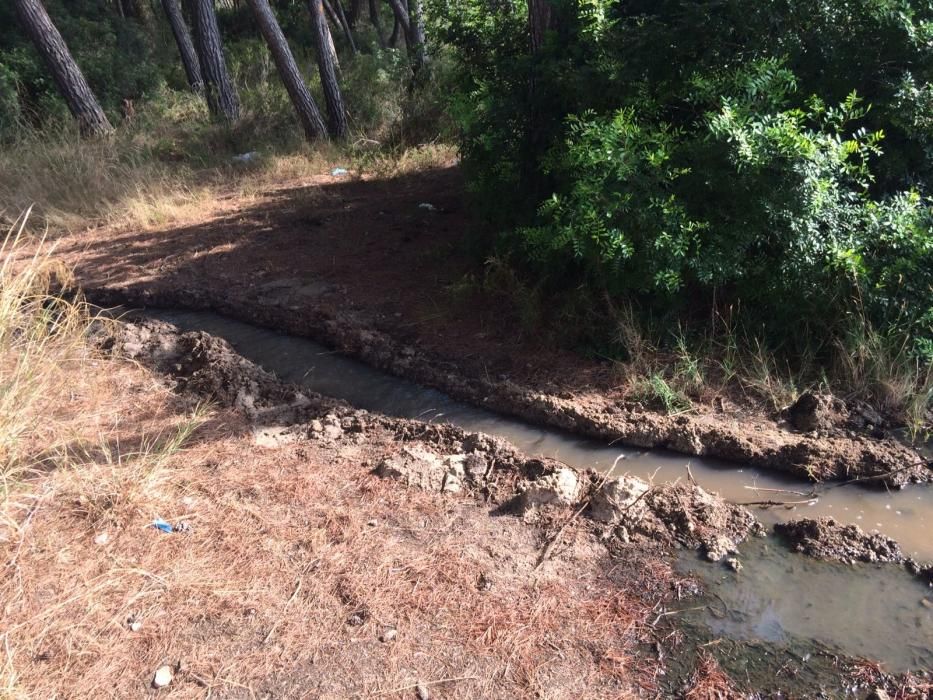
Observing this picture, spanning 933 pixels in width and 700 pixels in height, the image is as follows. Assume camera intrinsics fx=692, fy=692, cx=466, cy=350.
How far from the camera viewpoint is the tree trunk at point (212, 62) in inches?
486

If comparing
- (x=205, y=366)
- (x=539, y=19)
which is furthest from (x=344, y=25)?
(x=205, y=366)

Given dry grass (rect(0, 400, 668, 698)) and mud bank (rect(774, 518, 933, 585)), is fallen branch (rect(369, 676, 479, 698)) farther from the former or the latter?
mud bank (rect(774, 518, 933, 585))

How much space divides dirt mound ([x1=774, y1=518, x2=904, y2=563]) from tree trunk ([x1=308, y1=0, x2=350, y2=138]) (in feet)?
33.1

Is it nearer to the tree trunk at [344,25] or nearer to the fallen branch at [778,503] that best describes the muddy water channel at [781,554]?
the fallen branch at [778,503]

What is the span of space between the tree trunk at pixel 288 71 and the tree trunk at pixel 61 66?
309 centimetres

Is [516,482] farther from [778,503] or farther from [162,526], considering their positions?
[162,526]

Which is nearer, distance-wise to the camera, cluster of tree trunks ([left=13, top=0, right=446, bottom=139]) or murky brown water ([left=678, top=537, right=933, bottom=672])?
murky brown water ([left=678, top=537, right=933, bottom=672])

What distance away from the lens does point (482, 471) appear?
3912 mm

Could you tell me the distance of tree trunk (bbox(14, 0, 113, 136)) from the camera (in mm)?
10875

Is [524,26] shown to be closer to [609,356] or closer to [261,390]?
[609,356]

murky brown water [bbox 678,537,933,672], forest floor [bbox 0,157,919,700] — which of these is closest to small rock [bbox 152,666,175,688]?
forest floor [bbox 0,157,919,700]

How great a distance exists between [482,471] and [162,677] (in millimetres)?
1861

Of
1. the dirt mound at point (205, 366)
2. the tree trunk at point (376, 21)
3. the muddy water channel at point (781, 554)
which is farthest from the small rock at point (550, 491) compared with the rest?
the tree trunk at point (376, 21)

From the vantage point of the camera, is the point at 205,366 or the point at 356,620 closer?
the point at 356,620
